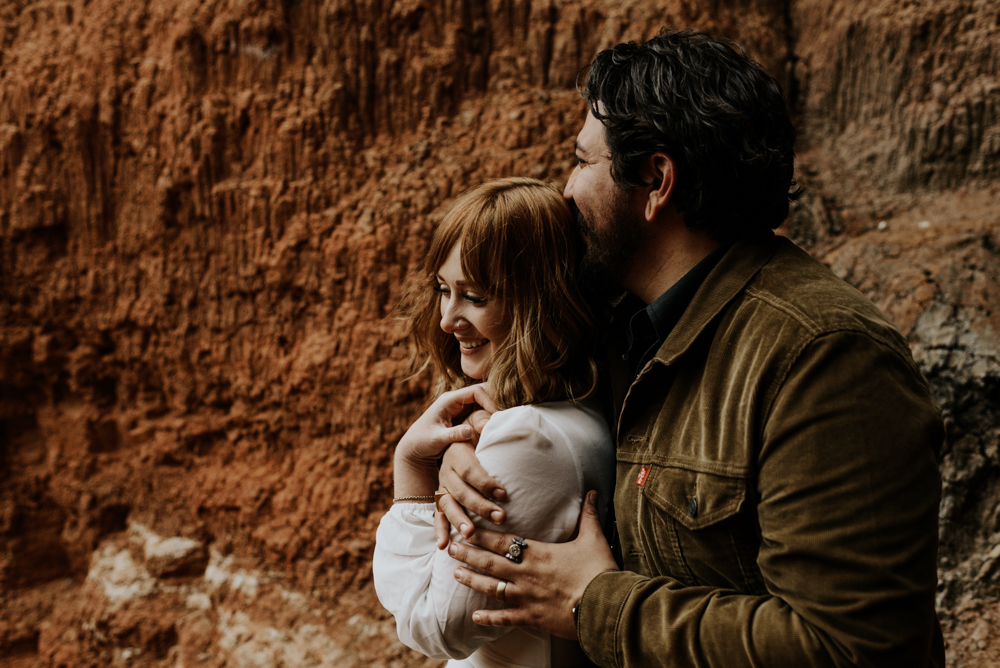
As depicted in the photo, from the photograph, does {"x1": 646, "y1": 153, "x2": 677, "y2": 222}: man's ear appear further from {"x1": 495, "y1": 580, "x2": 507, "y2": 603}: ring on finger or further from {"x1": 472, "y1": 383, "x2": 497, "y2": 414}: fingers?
{"x1": 495, "y1": 580, "x2": 507, "y2": 603}: ring on finger

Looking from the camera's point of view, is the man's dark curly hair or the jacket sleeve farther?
the man's dark curly hair

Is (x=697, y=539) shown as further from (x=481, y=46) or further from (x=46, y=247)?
(x=46, y=247)

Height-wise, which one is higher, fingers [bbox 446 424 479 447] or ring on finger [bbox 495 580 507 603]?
fingers [bbox 446 424 479 447]

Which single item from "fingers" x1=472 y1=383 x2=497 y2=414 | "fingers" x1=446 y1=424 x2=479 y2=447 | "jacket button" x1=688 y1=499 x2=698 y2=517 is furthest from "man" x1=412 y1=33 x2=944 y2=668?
"fingers" x1=472 y1=383 x2=497 y2=414

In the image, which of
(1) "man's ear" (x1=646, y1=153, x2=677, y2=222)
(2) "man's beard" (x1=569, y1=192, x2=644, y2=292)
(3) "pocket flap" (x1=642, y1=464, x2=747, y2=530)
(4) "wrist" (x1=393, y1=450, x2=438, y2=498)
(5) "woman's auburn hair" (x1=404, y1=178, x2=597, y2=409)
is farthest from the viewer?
(4) "wrist" (x1=393, y1=450, x2=438, y2=498)

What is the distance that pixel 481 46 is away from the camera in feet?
13.9

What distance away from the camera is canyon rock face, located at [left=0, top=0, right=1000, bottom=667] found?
13.1 feet

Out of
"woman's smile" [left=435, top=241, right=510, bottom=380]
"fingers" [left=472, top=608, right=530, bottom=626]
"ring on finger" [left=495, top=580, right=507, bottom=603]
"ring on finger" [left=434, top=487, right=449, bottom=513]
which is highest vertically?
"woman's smile" [left=435, top=241, right=510, bottom=380]

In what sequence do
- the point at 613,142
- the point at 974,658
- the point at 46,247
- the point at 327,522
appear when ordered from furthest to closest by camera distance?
the point at 46,247, the point at 327,522, the point at 974,658, the point at 613,142

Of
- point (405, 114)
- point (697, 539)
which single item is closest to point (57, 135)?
point (405, 114)

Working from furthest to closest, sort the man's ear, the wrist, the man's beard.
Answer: the wrist
the man's beard
the man's ear

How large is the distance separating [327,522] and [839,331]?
11.3 ft

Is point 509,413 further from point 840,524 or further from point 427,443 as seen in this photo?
point 840,524

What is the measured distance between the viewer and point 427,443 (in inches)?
81.4
